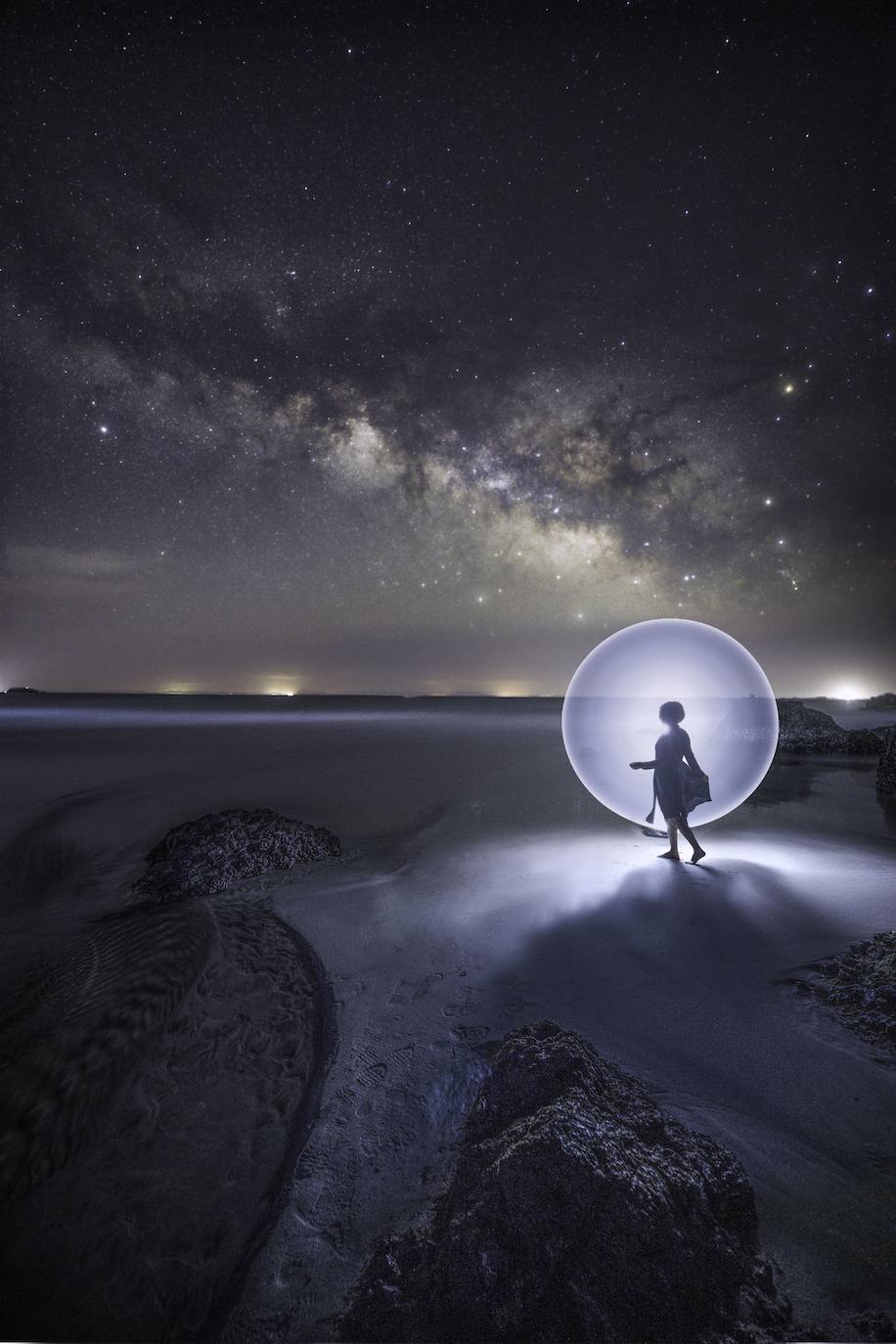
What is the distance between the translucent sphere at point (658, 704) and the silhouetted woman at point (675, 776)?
0.92 ft

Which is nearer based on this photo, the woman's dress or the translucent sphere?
the woman's dress

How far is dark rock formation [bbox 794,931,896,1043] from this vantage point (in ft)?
11.1

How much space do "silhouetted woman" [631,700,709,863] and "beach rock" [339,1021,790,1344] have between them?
5309 mm

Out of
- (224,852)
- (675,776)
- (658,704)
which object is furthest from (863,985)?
(224,852)

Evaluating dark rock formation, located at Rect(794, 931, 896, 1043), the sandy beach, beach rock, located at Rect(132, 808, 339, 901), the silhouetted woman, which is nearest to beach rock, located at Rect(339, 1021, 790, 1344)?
the sandy beach

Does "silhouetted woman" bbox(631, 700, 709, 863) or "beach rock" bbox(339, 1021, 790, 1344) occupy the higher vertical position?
"silhouetted woman" bbox(631, 700, 709, 863)

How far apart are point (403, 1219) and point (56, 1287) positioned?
138 cm

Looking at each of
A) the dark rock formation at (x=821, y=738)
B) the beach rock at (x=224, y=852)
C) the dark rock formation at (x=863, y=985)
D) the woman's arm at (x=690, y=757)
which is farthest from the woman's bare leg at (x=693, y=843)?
the dark rock formation at (x=821, y=738)

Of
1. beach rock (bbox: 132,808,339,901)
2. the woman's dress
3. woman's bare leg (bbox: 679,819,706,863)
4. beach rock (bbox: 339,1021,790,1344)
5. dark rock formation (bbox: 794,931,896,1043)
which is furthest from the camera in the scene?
the woman's dress

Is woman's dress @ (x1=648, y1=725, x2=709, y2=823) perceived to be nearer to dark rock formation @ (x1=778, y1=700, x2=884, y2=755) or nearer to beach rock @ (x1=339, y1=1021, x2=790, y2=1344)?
beach rock @ (x1=339, y1=1021, x2=790, y2=1344)

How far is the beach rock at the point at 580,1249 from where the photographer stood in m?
1.65

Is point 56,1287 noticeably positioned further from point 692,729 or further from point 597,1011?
point 692,729

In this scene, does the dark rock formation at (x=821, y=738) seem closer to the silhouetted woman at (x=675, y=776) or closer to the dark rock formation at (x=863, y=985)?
the silhouetted woman at (x=675, y=776)

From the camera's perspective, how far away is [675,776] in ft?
23.4
